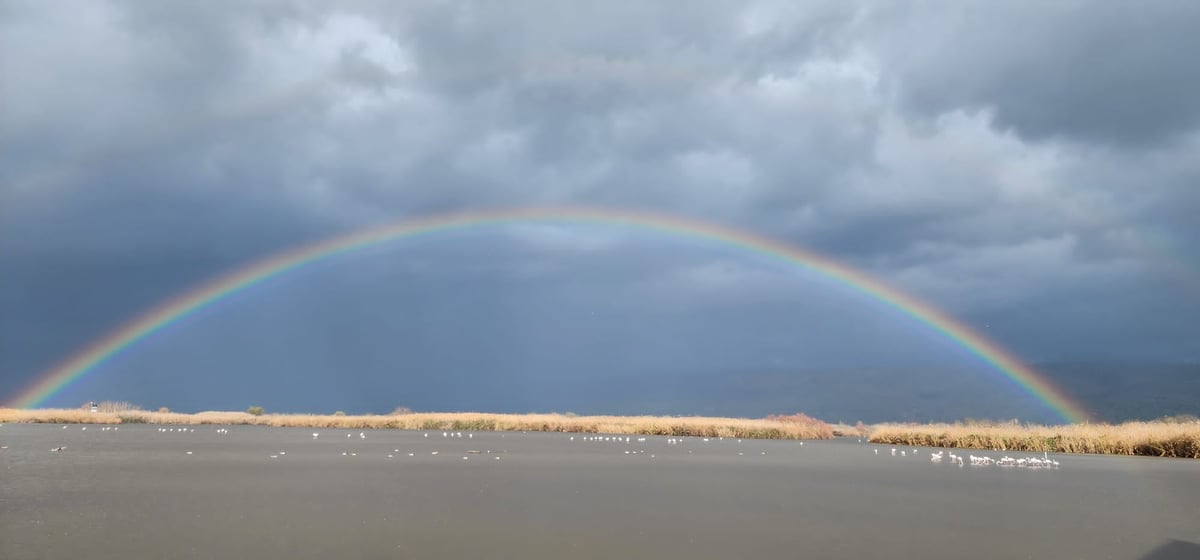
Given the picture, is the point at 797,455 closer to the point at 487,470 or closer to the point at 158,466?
the point at 487,470

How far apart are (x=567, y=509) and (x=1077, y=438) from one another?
34.0 metres

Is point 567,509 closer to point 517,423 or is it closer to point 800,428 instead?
point 800,428

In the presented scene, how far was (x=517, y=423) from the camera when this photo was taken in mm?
63125

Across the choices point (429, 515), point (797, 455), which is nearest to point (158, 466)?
point (429, 515)

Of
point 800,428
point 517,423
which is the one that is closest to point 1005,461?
point 800,428

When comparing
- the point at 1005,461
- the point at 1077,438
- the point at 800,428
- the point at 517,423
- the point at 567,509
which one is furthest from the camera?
the point at 517,423

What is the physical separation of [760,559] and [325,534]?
6081mm

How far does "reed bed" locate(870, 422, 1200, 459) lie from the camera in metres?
36.2

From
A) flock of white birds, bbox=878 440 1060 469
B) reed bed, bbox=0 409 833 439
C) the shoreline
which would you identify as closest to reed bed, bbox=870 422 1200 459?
the shoreline

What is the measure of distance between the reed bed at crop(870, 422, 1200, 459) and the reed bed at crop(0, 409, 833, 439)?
10.7 metres

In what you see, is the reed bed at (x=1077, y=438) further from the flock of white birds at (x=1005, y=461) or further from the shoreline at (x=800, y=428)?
the flock of white birds at (x=1005, y=461)

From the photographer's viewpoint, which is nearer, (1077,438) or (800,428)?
(1077,438)

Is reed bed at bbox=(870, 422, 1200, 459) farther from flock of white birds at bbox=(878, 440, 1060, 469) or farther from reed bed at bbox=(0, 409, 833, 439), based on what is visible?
reed bed at bbox=(0, 409, 833, 439)

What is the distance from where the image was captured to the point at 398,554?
10602 mm
